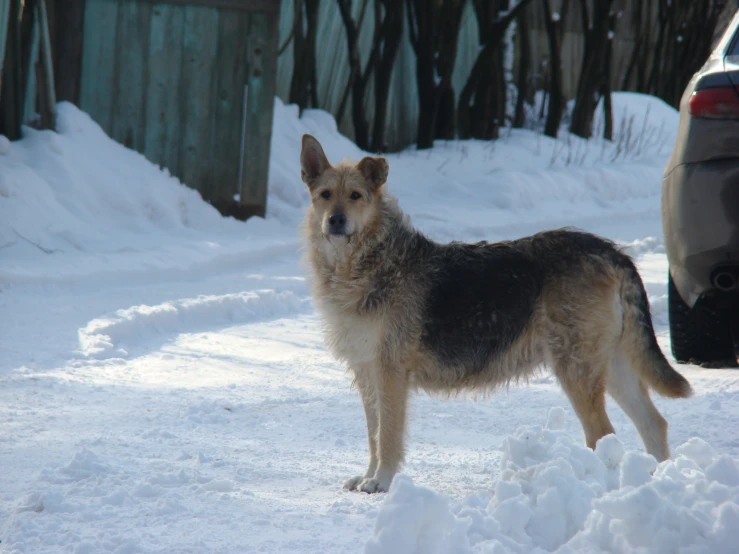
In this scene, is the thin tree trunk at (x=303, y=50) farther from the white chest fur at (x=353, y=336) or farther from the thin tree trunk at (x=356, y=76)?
the white chest fur at (x=353, y=336)

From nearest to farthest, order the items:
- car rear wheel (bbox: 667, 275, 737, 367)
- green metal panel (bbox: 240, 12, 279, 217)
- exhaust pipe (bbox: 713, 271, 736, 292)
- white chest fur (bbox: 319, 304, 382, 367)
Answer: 1. white chest fur (bbox: 319, 304, 382, 367)
2. exhaust pipe (bbox: 713, 271, 736, 292)
3. car rear wheel (bbox: 667, 275, 737, 367)
4. green metal panel (bbox: 240, 12, 279, 217)

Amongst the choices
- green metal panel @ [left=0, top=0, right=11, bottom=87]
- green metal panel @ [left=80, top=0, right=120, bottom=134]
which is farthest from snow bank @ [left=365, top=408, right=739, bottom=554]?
green metal panel @ [left=80, top=0, right=120, bottom=134]

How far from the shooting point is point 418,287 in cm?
489

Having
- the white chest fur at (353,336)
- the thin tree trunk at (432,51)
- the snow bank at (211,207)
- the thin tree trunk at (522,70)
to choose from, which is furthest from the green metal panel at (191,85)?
the thin tree trunk at (522,70)

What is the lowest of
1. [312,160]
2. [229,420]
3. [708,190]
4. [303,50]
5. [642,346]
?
[229,420]

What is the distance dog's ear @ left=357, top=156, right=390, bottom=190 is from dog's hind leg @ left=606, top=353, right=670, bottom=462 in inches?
64.9

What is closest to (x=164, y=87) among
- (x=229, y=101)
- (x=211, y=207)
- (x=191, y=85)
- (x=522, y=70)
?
(x=191, y=85)

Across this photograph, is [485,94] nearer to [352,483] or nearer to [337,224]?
[337,224]

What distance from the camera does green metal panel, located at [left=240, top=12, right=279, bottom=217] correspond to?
1178 centimetres

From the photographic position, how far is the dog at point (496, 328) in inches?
187

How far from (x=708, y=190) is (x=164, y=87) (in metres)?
7.94

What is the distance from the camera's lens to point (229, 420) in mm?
5371

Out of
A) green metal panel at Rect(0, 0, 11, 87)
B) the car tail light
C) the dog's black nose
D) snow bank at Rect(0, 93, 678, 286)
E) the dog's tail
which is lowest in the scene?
snow bank at Rect(0, 93, 678, 286)

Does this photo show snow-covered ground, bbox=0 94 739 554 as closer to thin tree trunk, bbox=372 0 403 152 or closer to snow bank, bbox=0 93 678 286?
snow bank, bbox=0 93 678 286
